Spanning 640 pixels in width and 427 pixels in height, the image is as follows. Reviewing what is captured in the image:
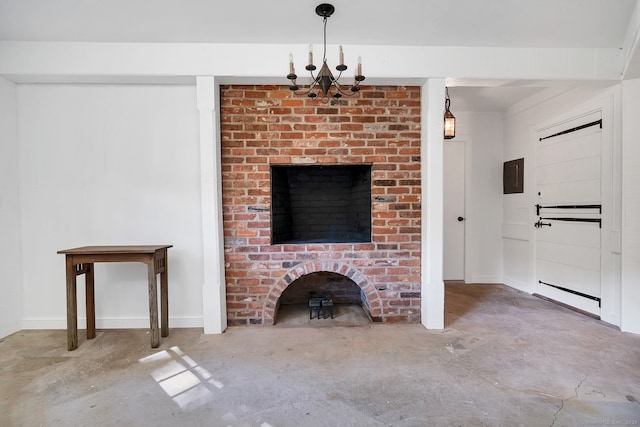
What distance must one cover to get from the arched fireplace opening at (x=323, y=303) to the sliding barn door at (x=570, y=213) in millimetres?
2210

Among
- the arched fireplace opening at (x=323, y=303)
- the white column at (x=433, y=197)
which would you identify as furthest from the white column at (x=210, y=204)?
the white column at (x=433, y=197)

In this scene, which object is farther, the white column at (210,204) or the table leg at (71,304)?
the white column at (210,204)

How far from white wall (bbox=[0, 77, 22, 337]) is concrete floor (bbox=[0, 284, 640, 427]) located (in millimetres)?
217

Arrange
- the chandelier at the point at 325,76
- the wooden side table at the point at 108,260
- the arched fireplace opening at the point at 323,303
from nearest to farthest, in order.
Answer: the chandelier at the point at 325,76 < the wooden side table at the point at 108,260 < the arched fireplace opening at the point at 323,303

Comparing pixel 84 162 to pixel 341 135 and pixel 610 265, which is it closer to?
pixel 341 135

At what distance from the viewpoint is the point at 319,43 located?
243 centimetres

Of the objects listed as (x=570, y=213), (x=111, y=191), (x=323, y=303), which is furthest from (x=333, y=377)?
(x=570, y=213)

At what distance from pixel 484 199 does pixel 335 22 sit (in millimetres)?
3139

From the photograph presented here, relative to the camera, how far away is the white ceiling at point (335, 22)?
2100 millimetres

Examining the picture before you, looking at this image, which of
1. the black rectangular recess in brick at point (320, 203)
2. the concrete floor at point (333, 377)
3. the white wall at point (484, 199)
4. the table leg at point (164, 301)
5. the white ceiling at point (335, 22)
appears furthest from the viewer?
the white wall at point (484, 199)

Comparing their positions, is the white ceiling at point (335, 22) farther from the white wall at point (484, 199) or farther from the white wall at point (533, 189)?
the white wall at point (484, 199)

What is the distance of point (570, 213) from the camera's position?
3.11 meters

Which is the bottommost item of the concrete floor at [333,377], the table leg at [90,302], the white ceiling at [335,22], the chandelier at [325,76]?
the concrete floor at [333,377]

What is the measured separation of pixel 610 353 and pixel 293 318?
248 centimetres
